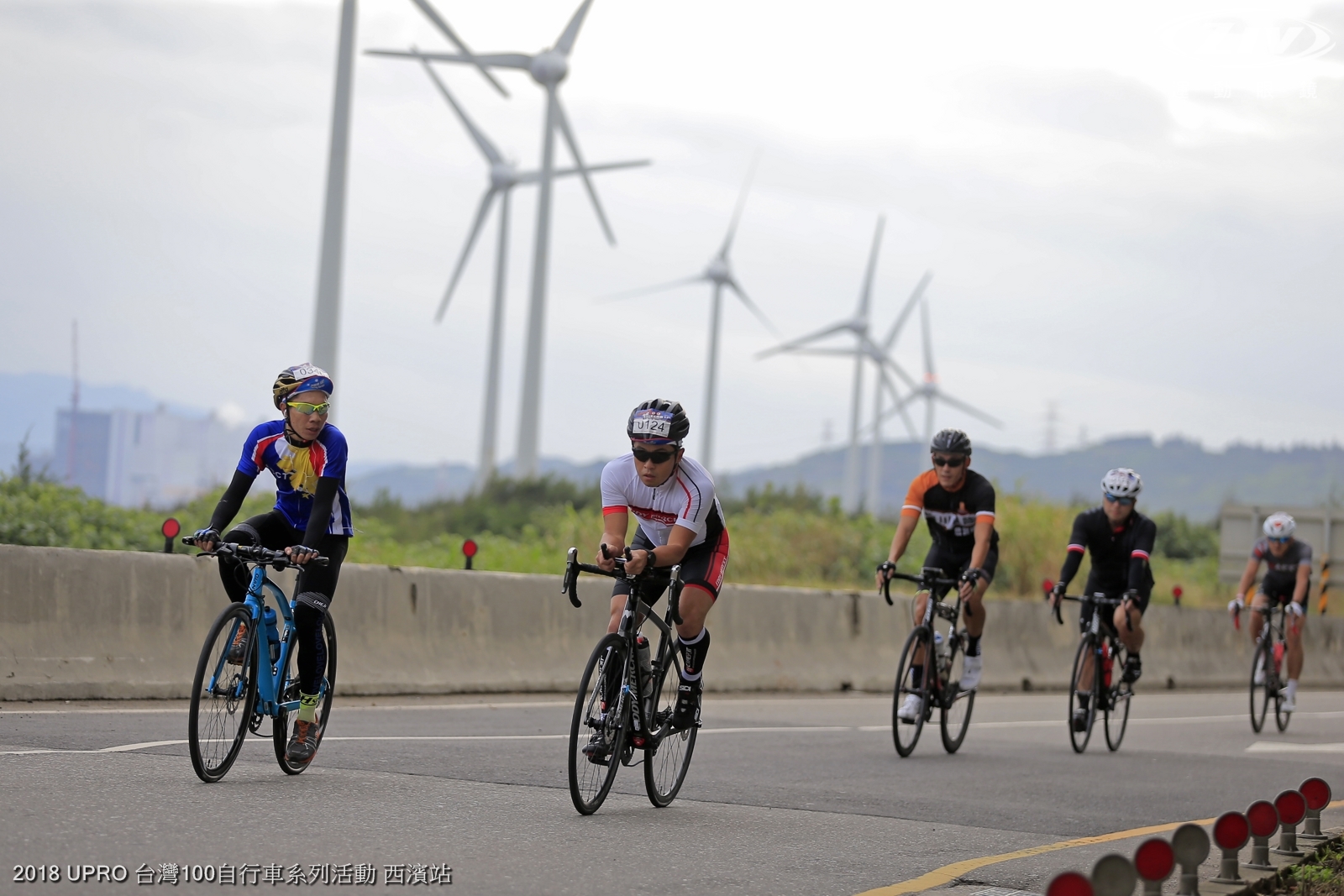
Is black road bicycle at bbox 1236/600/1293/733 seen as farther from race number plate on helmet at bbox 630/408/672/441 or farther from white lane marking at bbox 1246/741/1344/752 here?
race number plate on helmet at bbox 630/408/672/441

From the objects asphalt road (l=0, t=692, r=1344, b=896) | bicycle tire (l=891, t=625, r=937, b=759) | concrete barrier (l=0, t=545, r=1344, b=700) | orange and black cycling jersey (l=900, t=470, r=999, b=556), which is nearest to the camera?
asphalt road (l=0, t=692, r=1344, b=896)

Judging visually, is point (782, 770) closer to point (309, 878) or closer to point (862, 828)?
point (862, 828)

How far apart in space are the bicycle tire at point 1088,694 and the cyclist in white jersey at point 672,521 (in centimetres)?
525

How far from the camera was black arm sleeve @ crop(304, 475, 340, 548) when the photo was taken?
755 centimetres

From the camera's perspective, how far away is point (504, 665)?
1386 cm

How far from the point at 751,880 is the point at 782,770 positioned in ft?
11.6

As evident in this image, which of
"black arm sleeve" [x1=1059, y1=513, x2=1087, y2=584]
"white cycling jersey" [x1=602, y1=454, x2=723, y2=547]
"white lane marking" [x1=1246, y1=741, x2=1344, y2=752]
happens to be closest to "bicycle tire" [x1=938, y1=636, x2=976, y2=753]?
"black arm sleeve" [x1=1059, y1=513, x2=1087, y2=584]

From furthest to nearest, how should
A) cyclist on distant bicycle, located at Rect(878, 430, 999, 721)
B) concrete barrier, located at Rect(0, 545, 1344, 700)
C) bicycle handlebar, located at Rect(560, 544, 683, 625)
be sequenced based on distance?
cyclist on distant bicycle, located at Rect(878, 430, 999, 721) < concrete barrier, located at Rect(0, 545, 1344, 700) < bicycle handlebar, located at Rect(560, 544, 683, 625)

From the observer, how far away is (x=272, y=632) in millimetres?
7605

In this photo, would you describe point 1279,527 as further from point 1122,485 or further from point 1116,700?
point 1116,700

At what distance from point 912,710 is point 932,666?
0.36 m

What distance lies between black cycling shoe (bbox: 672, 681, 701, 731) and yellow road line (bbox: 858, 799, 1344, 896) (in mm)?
1551

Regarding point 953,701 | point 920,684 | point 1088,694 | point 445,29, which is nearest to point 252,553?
point 920,684

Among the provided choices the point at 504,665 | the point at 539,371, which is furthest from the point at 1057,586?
the point at 539,371
